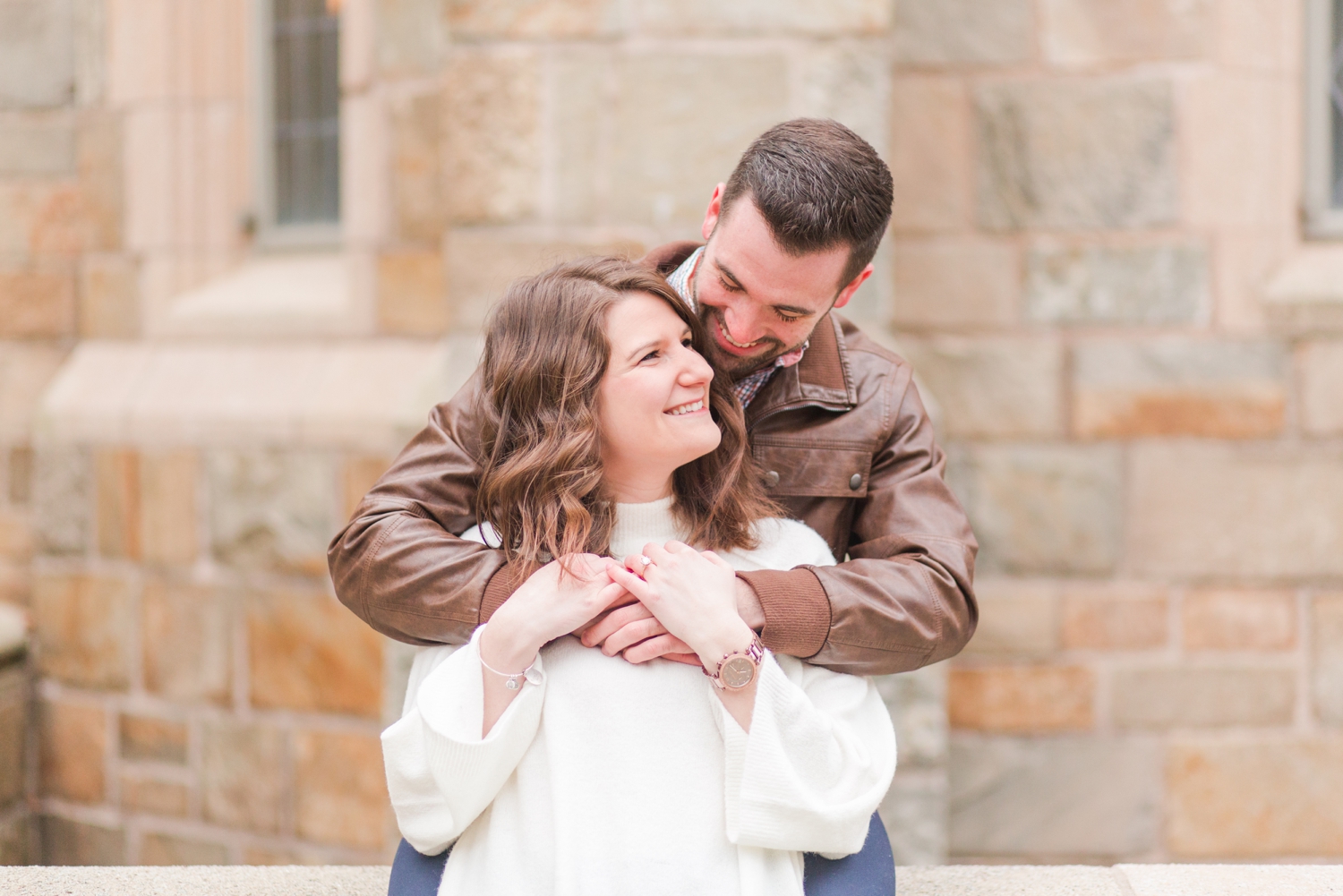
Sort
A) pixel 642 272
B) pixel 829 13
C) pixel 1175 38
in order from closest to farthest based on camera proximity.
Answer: pixel 642 272
pixel 829 13
pixel 1175 38

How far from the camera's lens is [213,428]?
3.83 meters

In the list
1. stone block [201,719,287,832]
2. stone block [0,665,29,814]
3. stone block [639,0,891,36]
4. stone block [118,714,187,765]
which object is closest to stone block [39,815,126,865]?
stone block [0,665,29,814]

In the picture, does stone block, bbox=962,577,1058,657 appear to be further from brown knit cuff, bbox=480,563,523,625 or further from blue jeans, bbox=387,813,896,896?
brown knit cuff, bbox=480,563,523,625

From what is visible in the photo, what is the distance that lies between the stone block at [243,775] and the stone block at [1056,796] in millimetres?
2092

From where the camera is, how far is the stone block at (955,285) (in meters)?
3.32

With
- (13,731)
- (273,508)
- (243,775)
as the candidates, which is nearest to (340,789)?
(243,775)

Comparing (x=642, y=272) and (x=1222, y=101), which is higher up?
(x=1222, y=101)

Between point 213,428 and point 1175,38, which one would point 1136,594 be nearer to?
point 1175,38

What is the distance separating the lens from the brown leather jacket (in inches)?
66.0

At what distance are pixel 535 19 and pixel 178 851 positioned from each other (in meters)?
2.96

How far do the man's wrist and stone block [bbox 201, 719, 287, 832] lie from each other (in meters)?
2.58

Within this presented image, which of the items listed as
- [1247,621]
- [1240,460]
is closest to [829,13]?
[1240,460]

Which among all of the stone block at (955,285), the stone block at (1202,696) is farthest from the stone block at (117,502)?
the stone block at (1202,696)

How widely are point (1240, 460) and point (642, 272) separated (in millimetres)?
2238
